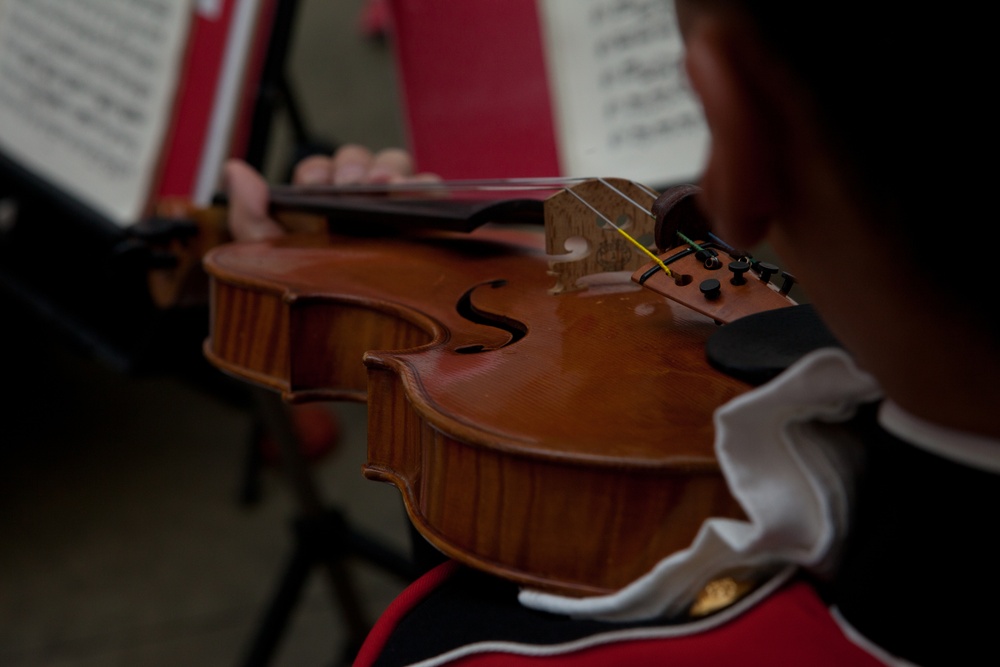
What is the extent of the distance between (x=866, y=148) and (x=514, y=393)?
241 mm

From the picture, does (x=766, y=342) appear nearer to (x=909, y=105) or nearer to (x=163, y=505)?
(x=909, y=105)

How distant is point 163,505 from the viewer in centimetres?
197

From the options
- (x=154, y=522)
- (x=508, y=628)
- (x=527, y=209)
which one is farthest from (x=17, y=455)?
(x=508, y=628)

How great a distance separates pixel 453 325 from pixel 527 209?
20 centimetres

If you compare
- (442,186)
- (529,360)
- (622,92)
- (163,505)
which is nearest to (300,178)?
(442,186)

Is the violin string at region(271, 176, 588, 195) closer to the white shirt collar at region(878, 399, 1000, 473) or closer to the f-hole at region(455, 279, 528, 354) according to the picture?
the f-hole at region(455, 279, 528, 354)

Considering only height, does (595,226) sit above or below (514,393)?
above

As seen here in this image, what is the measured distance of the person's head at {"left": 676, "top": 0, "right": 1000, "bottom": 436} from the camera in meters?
0.27

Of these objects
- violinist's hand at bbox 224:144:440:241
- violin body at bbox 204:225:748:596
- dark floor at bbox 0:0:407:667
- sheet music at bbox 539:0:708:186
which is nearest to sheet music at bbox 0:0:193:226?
violinist's hand at bbox 224:144:440:241

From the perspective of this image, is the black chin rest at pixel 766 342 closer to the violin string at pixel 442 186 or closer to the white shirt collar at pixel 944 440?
the white shirt collar at pixel 944 440

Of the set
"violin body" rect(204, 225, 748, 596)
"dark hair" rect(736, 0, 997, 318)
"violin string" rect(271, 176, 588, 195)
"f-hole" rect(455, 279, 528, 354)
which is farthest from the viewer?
"violin string" rect(271, 176, 588, 195)

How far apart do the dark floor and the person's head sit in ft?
4.22

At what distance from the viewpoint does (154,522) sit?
1.91 metres

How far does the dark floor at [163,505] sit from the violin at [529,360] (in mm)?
753
